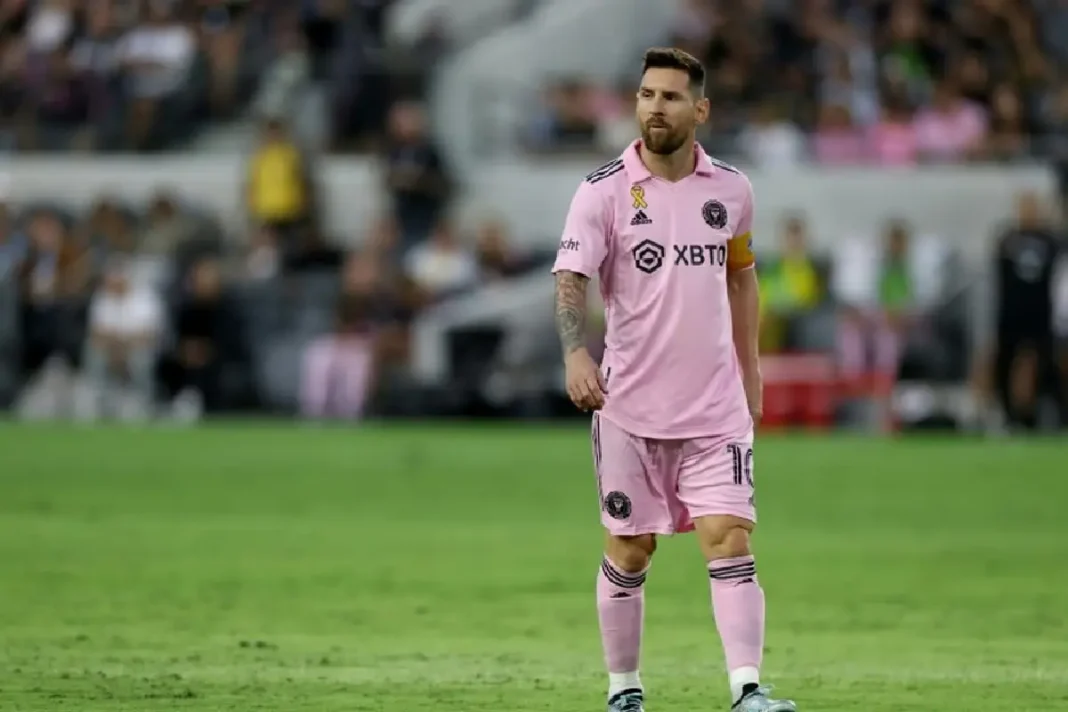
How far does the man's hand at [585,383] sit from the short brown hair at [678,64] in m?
1.06

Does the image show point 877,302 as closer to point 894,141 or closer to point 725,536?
point 894,141

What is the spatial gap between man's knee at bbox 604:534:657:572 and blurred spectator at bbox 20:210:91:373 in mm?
19408

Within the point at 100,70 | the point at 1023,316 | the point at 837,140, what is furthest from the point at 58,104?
the point at 1023,316

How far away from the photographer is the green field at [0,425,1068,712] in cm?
974

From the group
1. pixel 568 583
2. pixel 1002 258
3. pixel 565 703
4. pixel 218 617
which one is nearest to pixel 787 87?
pixel 1002 258

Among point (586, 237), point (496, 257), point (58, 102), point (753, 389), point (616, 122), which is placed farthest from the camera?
point (58, 102)

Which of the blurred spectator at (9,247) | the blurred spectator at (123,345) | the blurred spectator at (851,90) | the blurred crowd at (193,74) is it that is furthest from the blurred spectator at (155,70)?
the blurred spectator at (851,90)

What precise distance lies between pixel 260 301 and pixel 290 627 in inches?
611

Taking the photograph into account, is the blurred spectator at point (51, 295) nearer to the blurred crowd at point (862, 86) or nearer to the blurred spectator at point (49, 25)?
the blurred spectator at point (49, 25)

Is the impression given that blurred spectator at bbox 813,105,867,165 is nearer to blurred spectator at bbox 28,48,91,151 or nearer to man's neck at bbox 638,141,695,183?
blurred spectator at bbox 28,48,91,151

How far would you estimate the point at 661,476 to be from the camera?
8.48 metres

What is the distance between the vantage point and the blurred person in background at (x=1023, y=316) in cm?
2439

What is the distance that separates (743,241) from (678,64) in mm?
710

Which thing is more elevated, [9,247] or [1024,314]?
[9,247]
